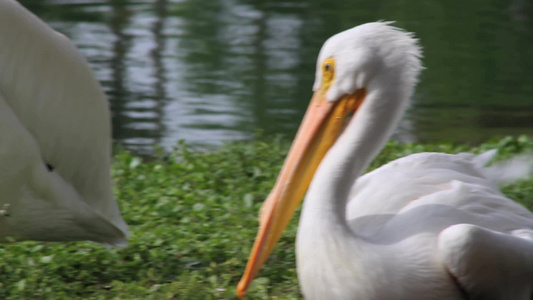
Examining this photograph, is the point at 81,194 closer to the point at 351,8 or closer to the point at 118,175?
the point at 118,175

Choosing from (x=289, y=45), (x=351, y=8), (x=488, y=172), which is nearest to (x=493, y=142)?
(x=488, y=172)

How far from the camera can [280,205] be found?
3080 mm

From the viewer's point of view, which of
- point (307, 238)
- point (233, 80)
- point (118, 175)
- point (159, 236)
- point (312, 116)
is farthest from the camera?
point (233, 80)

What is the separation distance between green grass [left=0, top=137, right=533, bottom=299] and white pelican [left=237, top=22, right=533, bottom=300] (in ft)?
1.79

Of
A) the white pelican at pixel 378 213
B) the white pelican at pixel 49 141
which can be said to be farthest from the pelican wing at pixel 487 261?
the white pelican at pixel 49 141

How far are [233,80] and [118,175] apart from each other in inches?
108

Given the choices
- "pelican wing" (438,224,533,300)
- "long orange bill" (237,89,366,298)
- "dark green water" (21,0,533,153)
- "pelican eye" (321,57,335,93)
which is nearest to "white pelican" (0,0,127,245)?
"long orange bill" (237,89,366,298)

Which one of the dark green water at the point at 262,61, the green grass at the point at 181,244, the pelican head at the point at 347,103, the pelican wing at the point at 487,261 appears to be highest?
the pelican head at the point at 347,103

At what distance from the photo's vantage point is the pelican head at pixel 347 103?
2.96 m

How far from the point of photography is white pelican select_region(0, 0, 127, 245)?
140 inches

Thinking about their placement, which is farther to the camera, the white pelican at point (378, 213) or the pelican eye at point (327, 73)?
the pelican eye at point (327, 73)

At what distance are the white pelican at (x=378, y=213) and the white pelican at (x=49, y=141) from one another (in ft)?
3.38

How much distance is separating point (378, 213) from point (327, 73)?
52 cm

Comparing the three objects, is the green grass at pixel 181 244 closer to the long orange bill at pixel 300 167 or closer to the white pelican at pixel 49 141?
the white pelican at pixel 49 141
